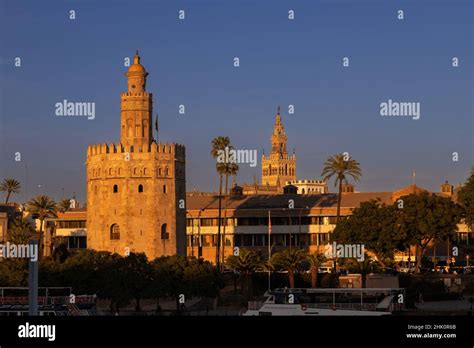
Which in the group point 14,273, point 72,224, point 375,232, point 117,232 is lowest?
point 14,273

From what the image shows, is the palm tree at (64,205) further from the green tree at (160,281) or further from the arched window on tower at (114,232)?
the green tree at (160,281)

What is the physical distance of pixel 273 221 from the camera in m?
145

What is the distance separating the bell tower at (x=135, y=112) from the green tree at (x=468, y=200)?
3530 centimetres

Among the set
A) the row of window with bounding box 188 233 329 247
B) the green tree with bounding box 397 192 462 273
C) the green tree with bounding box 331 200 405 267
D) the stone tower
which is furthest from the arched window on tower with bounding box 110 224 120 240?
the green tree with bounding box 397 192 462 273

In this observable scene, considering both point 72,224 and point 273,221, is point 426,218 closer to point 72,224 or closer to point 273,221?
point 273,221

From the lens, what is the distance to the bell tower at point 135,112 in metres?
124

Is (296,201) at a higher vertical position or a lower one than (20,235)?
higher

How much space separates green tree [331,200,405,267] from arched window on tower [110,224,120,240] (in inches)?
944

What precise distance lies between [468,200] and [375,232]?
443 inches

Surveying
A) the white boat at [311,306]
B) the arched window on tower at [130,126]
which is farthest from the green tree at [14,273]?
the arched window on tower at [130,126]

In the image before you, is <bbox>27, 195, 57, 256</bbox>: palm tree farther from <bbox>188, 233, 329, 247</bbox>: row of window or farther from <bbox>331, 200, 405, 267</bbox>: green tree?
<bbox>331, 200, 405, 267</bbox>: green tree

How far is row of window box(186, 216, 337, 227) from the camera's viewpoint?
14275 cm

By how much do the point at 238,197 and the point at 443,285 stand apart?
191 feet

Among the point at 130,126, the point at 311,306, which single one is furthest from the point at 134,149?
the point at 311,306
